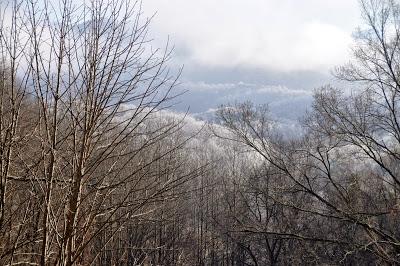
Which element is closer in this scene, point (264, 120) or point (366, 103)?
point (366, 103)

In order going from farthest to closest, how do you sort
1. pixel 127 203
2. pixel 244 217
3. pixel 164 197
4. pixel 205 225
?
pixel 205 225, pixel 244 217, pixel 164 197, pixel 127 203

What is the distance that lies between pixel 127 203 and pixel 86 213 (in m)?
0.30

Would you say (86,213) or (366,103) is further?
(366,103)

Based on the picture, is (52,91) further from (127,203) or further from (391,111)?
(391,111)

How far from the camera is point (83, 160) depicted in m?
2.90

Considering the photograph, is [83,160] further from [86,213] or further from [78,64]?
[78,64]

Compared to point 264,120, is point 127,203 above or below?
below

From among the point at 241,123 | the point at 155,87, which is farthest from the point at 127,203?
the point at 241,123

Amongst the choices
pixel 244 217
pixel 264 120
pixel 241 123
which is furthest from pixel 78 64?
pixel 244 217

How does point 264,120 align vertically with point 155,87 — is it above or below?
above

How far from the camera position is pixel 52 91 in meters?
3.04

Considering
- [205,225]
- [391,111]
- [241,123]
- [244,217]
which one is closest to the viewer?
[391,111]

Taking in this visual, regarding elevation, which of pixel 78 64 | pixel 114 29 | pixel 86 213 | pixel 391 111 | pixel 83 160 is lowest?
pixel 86 213

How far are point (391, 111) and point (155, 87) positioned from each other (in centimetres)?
1061
